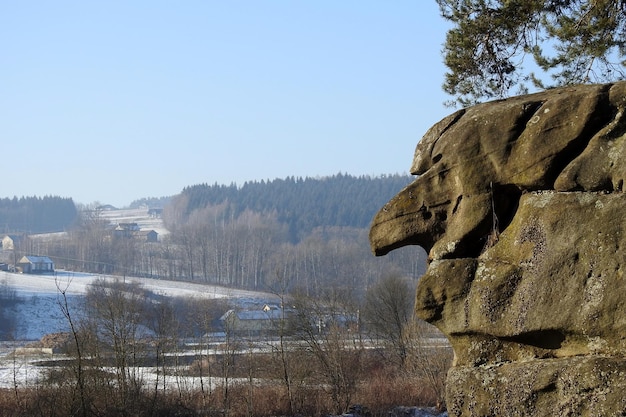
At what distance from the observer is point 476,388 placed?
9.79 metres

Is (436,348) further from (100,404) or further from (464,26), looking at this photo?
(464,26)

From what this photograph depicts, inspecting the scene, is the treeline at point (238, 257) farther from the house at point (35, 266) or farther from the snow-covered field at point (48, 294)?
the snow-covered field at point (48, 294)

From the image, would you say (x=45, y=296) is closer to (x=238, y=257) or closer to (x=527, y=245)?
(x=238, y=257)

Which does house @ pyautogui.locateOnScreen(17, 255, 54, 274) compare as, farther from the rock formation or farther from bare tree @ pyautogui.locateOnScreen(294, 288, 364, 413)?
the rock formation

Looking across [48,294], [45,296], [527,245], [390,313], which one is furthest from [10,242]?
[527,245]

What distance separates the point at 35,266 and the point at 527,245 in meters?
136

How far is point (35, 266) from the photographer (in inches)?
5374

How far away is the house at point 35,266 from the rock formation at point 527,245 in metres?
133

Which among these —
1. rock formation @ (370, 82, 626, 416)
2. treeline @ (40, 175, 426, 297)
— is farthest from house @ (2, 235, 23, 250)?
rock formation @ (370, 82, 626, 416)

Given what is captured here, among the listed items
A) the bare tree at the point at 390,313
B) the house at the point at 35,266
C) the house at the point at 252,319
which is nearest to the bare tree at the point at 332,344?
the bare tree at the point at 390,313

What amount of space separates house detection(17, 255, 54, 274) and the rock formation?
5245 inches

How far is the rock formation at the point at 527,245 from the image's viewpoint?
28.7ft

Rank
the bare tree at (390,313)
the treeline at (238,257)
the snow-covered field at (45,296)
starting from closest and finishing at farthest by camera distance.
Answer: the bare tree at (390,313)
the snow-covered field at (45,296)
the treeline at (238,257)

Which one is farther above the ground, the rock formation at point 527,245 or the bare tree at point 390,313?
the rock formation at point 527,245
